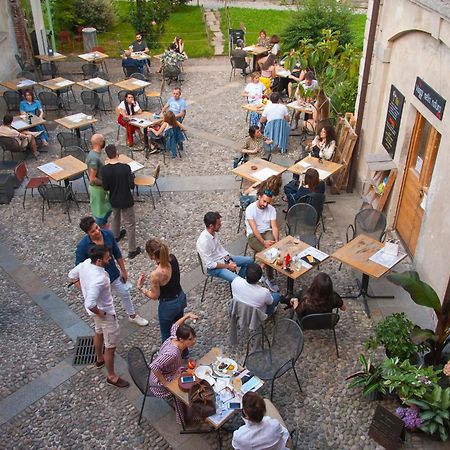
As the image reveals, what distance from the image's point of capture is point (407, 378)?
5809mm

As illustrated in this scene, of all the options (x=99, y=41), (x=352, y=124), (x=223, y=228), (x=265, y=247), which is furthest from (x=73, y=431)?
(x=99, y=41)

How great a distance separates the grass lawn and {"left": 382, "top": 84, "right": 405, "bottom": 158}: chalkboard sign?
1205 centimetres

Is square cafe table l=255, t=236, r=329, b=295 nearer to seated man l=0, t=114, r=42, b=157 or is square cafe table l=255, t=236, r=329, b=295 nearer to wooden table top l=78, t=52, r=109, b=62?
seated man l=0, t=114, r=42, b=157

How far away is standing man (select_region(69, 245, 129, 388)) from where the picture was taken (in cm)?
591

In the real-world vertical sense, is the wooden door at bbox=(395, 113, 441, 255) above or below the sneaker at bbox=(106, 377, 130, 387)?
above

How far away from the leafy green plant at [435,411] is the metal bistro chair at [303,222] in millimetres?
3191

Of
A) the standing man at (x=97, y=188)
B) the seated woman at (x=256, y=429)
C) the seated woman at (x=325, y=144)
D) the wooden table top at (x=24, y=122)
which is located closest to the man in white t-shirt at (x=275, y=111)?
the seated woman at (x=325, y=144)

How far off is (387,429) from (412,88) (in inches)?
209

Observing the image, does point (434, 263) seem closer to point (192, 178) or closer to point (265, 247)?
point (265, 247)

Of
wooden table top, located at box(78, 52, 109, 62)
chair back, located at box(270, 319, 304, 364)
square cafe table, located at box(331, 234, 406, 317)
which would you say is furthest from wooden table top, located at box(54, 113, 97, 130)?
chair back, located at box(270, 319, 304, 364)

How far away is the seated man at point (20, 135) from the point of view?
38.1 feet

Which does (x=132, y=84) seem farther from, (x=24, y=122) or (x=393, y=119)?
(x=393, y=119)

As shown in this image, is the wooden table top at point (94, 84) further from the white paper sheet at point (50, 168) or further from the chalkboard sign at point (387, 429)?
the chalkboard sign at point (387, 429)

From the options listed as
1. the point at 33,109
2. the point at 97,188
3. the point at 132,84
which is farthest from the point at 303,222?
the point at 132,84
